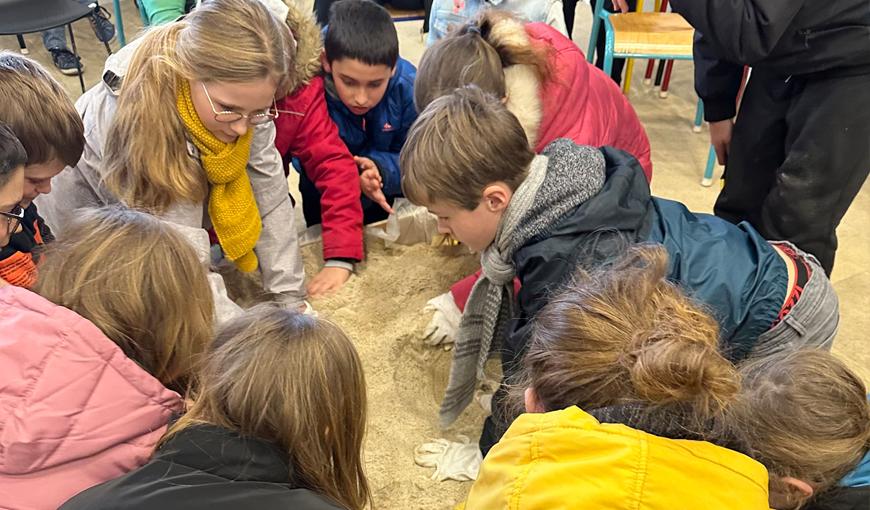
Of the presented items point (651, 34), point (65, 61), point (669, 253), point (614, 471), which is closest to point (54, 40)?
point (65, 61)

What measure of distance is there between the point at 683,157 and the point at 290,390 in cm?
262

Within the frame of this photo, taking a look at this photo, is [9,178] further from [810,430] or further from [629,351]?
[810,430]

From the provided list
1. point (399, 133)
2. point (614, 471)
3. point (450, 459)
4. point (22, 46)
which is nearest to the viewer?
point (614, 471)

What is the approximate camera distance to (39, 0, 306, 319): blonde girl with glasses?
143cm

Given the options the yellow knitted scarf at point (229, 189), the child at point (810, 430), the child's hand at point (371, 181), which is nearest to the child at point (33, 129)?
the yellow knitted scarf at point (229, 189)

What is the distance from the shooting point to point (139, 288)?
1.09 meters

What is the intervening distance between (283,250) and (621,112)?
969mm

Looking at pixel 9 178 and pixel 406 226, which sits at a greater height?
pixel 9 178

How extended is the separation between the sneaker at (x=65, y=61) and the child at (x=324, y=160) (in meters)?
2.14

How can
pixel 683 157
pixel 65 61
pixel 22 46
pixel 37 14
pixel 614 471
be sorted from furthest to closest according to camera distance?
pixel 22 46, pixel 65 61, pixel 683 157, pixel 37 14, pixel 614 471

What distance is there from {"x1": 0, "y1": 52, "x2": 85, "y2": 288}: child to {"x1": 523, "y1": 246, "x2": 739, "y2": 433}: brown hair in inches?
36.9

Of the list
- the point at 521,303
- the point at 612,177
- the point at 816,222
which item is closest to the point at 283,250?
the point at 521,303

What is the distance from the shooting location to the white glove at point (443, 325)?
1.81 metres

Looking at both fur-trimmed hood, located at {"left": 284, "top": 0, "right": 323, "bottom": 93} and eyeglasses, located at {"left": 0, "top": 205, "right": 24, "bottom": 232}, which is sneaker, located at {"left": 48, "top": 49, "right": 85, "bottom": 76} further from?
eyeglasses, located at {"left": 0, "top": 205, "right": 24, "bottom": 232}
